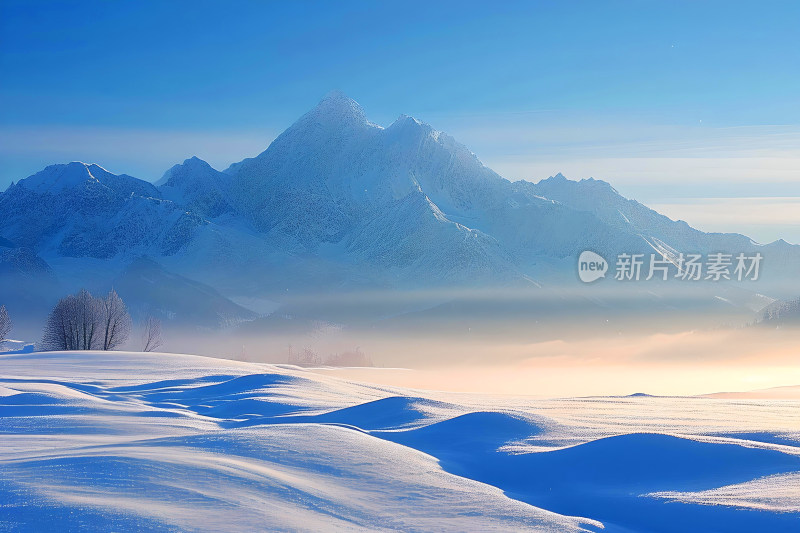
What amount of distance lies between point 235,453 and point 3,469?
386cm

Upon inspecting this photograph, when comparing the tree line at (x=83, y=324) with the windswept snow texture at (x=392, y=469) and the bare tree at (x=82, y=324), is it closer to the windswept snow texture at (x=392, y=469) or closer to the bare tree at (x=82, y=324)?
the bare tree at (x=82, y=324)

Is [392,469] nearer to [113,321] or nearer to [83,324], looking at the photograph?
[83,324]

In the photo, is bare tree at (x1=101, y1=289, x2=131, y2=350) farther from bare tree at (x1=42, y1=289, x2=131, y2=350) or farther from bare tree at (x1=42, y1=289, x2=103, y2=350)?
bare tree at (x1=42, y1=289, x2=103, y2=350)

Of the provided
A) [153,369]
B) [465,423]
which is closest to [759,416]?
[465,423]

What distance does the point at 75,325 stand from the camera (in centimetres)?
6353

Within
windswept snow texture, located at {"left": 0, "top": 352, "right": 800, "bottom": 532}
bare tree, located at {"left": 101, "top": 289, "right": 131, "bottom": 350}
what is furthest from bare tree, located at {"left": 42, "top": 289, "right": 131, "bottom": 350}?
windswept snow texture, located at {"left": 0, "top": 352, "right": 800, "bottom": 532}

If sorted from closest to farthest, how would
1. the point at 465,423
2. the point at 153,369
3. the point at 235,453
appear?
the point at 235,453 < the point at 465,423 < the point at 153,369

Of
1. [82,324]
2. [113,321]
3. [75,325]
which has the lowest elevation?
[75,325]

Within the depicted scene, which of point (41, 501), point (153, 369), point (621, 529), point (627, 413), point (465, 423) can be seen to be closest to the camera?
point (41, 501)

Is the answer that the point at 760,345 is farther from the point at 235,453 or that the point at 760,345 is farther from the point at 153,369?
the point at 235,453

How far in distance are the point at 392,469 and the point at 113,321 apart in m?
58.8

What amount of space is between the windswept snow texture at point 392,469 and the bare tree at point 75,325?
43.2 m

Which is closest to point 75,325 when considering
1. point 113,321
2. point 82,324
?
point 82,324

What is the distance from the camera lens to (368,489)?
11914mm
